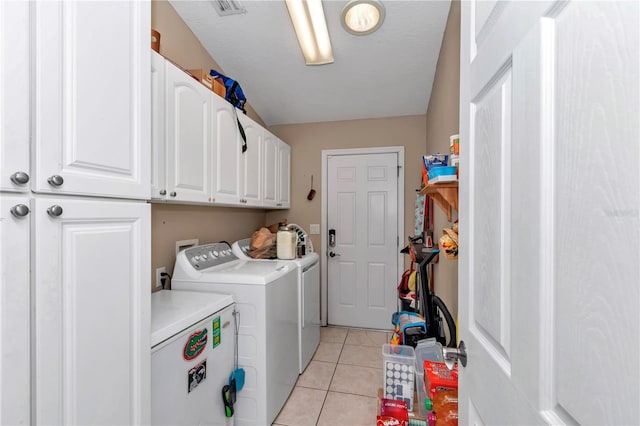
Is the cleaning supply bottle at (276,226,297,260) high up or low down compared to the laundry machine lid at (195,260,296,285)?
up

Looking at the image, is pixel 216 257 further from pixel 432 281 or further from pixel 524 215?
pixel 524 215

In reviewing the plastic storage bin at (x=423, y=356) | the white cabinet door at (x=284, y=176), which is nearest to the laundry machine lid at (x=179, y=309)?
the plastic storage bin at (x=423, y=356)

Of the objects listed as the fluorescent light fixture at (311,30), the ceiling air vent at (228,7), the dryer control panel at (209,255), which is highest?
the ceiling air vent at (228,7)

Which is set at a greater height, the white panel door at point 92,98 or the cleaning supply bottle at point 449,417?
the white panel door at point 92,98

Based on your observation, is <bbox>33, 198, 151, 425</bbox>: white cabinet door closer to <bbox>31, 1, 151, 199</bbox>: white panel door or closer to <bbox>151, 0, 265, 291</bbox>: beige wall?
<bbox>31, 1, 151, 199</bbox>: white panel door

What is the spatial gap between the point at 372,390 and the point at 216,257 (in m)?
1.57

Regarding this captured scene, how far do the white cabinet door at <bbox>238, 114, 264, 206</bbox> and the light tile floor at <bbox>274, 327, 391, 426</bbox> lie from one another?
1548mm

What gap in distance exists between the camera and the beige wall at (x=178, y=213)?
75.1 inches

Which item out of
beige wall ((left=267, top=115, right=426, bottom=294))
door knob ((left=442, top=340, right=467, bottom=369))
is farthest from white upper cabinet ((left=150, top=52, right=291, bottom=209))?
door knob ((left=442, top=340, right=467, bottom=369))

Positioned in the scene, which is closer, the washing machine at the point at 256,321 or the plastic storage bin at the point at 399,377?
the plastic storage bin at the point at 399,377

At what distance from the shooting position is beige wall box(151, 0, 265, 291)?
1.91 metres

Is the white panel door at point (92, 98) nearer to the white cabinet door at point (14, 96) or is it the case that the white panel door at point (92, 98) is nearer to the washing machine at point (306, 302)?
the white cabinet door at point (14, 96)

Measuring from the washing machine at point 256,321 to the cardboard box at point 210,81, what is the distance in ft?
3.70

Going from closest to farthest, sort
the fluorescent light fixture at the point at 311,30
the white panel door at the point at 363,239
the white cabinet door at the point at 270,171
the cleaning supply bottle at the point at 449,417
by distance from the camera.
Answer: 1. the cleaning supply bottle at the point at 449,417
2. the fluorescent light fixture at the point at 311,30
3. the white cabinet door at the point at 270,171
4. the white panel door at the point at 363,239
